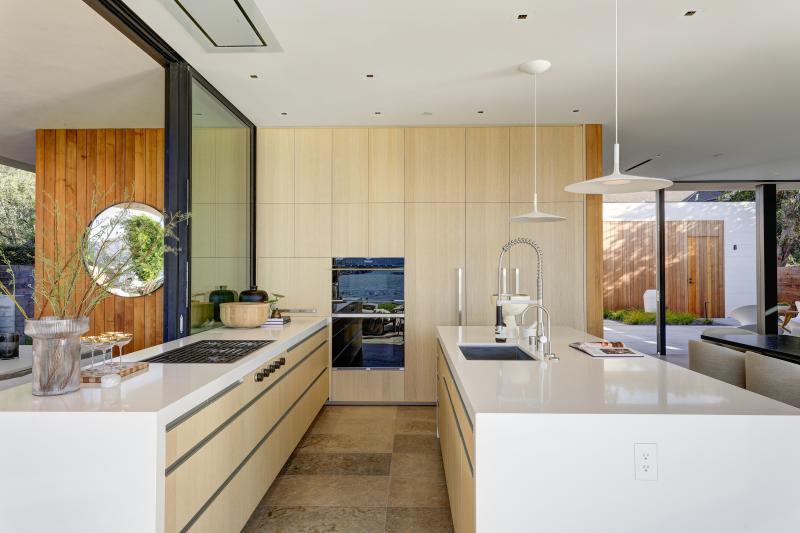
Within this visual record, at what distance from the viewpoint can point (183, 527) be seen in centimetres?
164

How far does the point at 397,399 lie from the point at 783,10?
13.2 ft

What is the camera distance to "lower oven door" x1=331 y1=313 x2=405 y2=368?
15.1 feet

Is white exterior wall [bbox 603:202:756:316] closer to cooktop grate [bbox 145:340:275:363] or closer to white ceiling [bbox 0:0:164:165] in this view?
cooktop grate [bbox 145:340:275:363]

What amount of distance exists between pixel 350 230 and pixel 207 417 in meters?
2.97

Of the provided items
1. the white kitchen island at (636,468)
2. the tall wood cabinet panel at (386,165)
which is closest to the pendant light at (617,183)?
the white kitchen island at (636,468)

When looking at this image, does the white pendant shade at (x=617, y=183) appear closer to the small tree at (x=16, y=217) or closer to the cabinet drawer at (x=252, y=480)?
the cabinet drawer at (x=252, y=480)

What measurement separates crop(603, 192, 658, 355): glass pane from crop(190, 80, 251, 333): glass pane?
5747 mm

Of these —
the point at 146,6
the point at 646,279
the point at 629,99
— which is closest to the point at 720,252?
the point at 646,279

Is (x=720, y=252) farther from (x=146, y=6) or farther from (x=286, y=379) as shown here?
(x=146, y=6)

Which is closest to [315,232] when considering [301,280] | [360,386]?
[301,280]

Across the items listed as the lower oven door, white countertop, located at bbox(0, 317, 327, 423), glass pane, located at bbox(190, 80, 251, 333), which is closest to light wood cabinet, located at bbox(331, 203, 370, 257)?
the lower oven door

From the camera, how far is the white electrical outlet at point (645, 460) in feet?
4.76

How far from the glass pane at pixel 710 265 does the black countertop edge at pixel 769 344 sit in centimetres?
361

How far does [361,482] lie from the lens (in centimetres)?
294
